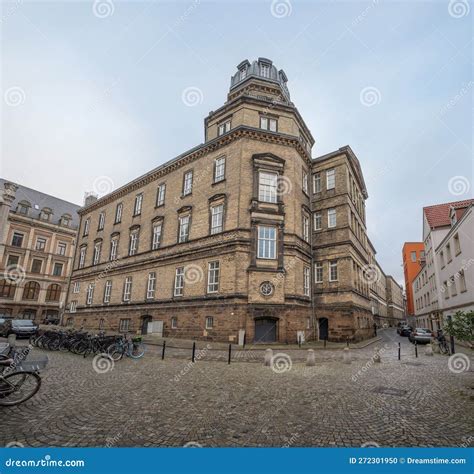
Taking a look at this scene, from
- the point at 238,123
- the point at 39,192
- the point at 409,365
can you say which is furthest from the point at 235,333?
the point at 39,192

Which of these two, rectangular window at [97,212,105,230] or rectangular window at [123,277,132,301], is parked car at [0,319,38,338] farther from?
rectangular window at [97,212,105,230]

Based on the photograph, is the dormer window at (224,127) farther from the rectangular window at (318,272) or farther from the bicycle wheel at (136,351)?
the bicycle wheel at (136,351)

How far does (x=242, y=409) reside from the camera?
6.38 meters

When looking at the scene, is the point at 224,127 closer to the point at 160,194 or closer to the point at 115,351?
the point at 160,194

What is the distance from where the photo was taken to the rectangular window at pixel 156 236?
27003 millimetres

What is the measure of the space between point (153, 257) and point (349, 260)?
16.9 metres

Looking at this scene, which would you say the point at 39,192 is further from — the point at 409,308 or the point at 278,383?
the point at 409,308

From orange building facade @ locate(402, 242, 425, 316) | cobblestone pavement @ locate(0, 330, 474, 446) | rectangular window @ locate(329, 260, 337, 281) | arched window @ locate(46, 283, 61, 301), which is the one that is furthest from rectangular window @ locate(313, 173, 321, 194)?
orange building facade @ locate(402, 242, 425, 316)

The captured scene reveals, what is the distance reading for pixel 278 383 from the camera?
29.6 ft

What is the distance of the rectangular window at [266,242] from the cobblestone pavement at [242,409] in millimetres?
10676

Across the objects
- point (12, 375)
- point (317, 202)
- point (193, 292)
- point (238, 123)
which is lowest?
point (12, 375)

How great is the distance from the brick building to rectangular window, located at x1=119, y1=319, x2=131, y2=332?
0.18 m

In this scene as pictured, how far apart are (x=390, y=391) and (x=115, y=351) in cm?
1148

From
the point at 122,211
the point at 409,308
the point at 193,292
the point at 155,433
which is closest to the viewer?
the point at 155,433
